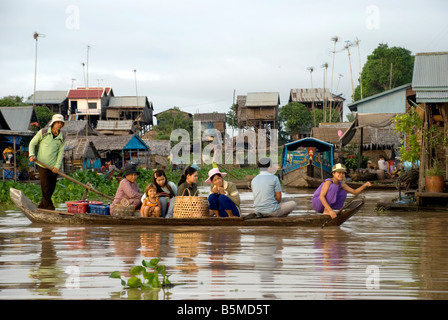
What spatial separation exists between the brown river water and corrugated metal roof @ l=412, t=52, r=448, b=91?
314cm

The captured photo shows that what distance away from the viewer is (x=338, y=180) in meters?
8.12

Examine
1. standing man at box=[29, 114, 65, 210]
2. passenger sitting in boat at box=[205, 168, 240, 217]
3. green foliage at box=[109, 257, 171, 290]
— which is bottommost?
green foliage at box=[109, 257, 171, 290]

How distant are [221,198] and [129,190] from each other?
4.52ft

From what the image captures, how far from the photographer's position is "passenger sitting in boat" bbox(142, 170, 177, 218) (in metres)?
8.45

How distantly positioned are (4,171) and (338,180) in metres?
17.6

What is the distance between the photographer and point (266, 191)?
26.7 ft

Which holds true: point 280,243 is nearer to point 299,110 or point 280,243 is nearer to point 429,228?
point 429,228

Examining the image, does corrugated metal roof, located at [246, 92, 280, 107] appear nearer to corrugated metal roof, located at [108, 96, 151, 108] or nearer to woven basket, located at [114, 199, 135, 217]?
corrugated metal roof, located at [108, 96, 151, 108]

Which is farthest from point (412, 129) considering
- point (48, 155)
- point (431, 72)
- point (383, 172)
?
point (383, 172)

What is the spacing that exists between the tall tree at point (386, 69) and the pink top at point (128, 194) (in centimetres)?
3676

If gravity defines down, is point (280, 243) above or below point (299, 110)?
below

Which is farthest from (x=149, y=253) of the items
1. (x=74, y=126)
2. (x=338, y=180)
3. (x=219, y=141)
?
(x=219, y=141)

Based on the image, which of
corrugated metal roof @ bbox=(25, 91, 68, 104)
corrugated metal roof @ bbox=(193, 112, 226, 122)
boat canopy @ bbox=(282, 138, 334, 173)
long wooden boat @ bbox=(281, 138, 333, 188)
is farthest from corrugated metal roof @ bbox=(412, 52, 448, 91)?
corrugated metal roof @ bbox=(25, 91, 68, 104)
